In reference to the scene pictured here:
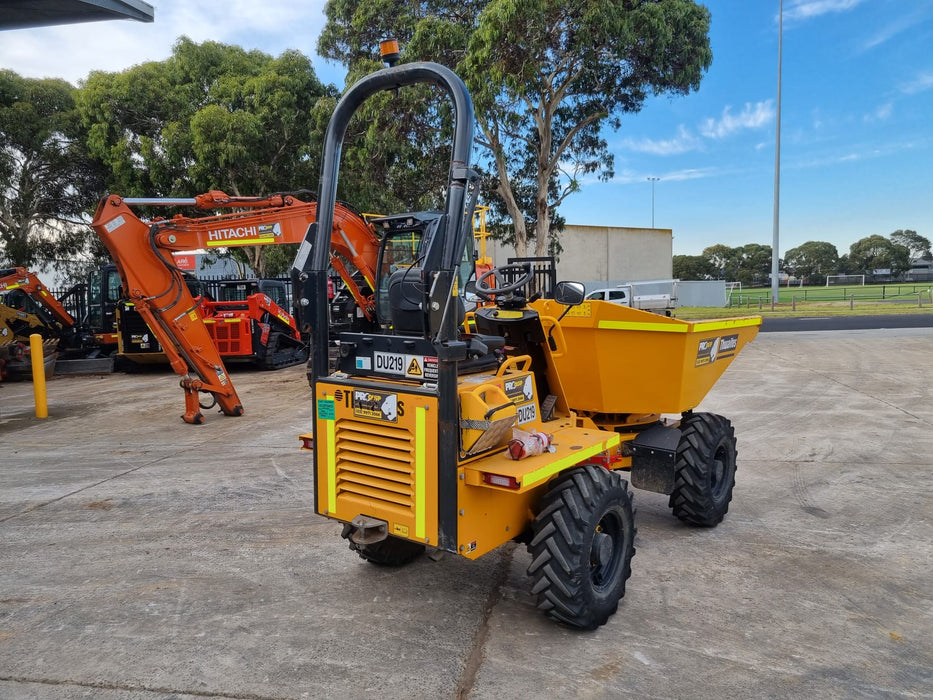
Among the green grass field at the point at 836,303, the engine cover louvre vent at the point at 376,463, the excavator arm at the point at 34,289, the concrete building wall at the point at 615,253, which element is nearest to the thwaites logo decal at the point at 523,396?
the engine cover louvre vent at the point at 376,463

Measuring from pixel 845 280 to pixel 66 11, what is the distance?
54.3m

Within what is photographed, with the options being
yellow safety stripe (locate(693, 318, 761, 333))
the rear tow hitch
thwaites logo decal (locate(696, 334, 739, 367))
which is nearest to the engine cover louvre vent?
the rear tow hitch

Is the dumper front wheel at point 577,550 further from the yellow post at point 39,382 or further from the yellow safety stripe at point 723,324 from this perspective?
the yellow post at point 39,382

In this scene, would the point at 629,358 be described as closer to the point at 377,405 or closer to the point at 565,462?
the point at 565,462

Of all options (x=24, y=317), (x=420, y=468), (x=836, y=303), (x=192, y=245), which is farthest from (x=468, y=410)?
(x=836, y=303)

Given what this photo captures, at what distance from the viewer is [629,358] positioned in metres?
4.70

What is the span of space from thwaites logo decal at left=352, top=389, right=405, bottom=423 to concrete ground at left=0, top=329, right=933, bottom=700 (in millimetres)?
1184

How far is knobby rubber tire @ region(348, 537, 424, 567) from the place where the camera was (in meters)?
4.37

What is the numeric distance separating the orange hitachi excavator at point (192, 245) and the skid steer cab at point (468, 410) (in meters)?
5.61

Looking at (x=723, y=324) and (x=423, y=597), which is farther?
(x=723, y=324)

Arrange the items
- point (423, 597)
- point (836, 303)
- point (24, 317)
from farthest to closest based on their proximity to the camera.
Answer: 1. point (836, 303)
2. point (24, 317)
3. point (423, 597)

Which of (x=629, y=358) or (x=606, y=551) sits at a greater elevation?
(x=629, y=358)

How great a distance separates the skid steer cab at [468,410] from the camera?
132 inches

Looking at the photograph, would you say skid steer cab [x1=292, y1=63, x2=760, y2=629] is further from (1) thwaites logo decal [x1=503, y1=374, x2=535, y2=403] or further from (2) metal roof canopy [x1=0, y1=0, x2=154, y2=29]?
(2) metal roof canopy [x1=0, y1=0, x2=154, y2=29]
